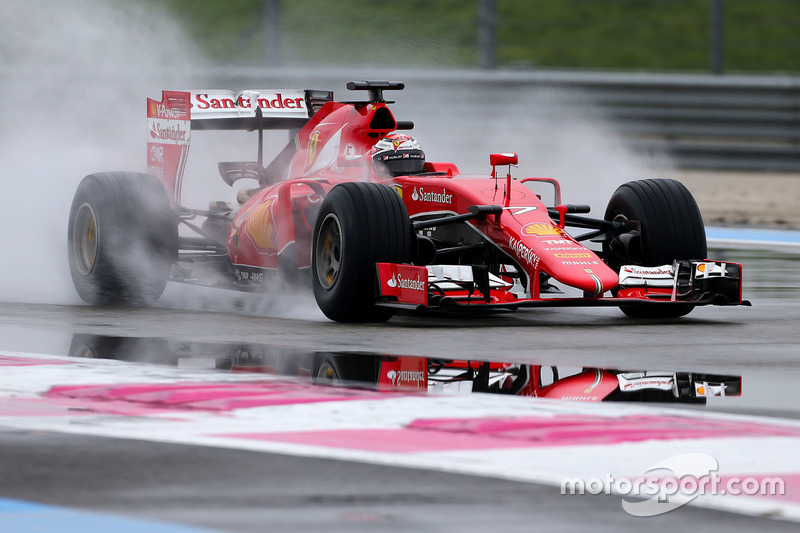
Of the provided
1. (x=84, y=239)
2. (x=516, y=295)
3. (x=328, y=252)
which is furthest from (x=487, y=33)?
(x=516, y=295)

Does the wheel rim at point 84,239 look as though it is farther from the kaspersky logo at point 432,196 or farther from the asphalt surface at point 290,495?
the asphalt surface at point 290,495

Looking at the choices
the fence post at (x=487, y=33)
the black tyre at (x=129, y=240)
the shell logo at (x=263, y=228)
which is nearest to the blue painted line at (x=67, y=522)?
the shell logo at (x=263, y=228)

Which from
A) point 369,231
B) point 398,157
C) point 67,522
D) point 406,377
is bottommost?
point 67,522

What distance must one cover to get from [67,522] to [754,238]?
12327mm

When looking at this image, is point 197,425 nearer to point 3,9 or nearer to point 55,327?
point 55,327

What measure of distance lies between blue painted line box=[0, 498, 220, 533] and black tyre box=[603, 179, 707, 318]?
19.0 feet

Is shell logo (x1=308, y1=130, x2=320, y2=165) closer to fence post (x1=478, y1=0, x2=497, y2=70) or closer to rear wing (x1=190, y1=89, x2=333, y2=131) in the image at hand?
rear wing (x1=190, y1=89, x2=333, y2=131)

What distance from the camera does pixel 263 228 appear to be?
10.2 meters

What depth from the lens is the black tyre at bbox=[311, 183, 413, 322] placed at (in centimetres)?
877

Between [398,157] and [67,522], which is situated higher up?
[398,157]

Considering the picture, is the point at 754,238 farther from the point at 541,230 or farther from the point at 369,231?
the point at 369,231

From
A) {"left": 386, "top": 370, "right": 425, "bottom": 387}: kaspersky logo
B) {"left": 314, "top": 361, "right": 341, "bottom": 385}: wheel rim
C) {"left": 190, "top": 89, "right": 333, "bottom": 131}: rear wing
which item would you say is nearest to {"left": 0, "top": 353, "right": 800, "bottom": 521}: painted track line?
{"left": 314, "top": 361, "right": 341, "bottom": 385}: wheel rim

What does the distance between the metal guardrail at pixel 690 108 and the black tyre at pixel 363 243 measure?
39.0 feet

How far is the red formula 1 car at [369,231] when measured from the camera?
882 cm
